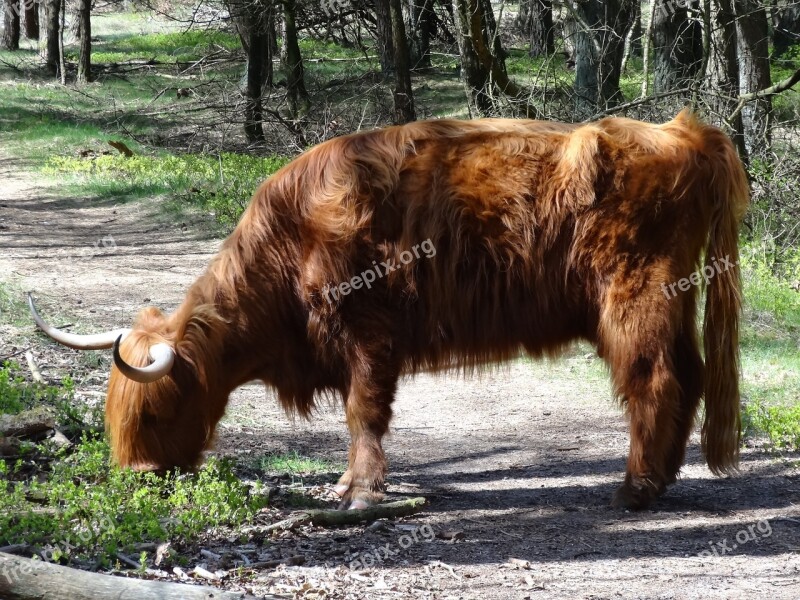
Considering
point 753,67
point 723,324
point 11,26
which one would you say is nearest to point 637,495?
point 723,324

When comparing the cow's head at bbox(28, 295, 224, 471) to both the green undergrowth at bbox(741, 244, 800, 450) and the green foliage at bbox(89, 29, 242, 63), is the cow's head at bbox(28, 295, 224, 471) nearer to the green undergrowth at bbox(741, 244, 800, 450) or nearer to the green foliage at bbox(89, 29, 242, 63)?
the green undergrowth at bbox(741, 244, 800, 450)

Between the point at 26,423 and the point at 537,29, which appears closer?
the point at 26,423

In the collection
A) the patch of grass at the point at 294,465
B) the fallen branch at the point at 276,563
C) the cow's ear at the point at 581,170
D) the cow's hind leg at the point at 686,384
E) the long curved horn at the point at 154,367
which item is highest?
the cow's ear at the point at 581,170

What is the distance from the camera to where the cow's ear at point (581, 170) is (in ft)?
17.3

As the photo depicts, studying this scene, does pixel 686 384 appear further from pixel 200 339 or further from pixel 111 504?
pixel 111 504

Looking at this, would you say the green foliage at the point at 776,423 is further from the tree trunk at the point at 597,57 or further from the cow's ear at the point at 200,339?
the tree trunk at the point at 597,57

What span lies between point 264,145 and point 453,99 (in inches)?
207

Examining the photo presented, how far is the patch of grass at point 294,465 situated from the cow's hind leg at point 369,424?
0.71 metres

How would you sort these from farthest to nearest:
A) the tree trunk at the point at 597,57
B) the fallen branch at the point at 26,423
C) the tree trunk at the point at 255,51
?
1. the tree trunk at the point at 255,51
2. the tree trunk at the point at 597,57
3. the fallen branch at the point at 26,423

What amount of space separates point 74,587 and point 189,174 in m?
13.4

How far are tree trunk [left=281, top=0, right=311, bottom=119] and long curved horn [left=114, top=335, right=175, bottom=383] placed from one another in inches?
486

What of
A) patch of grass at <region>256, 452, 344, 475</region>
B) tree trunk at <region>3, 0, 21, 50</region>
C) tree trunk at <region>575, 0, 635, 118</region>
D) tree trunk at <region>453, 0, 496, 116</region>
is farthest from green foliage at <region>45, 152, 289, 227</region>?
tree trunk at <region>3, 0, 21, 50</region>

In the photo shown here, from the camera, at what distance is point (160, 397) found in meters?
5.11

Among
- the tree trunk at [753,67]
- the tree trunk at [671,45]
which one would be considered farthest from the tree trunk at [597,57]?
the tree trunk at [753,67]
